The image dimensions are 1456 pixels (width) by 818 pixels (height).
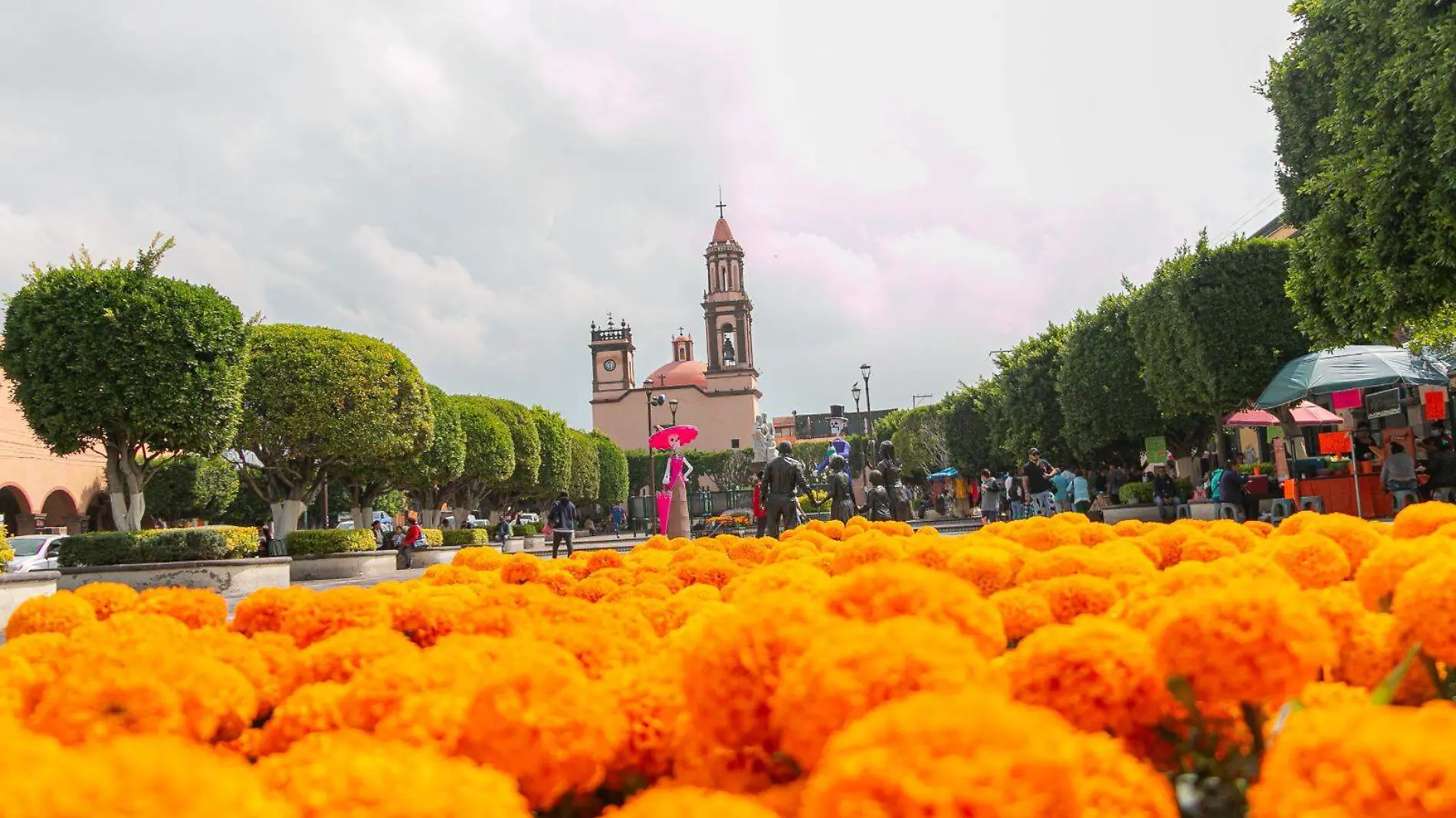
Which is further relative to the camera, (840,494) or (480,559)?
(840,494)

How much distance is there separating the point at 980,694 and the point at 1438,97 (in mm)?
12457

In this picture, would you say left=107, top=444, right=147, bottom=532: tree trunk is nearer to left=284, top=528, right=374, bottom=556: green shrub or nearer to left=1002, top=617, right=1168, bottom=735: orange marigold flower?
left=284, top=528, right=374, bottom=556: green shrub

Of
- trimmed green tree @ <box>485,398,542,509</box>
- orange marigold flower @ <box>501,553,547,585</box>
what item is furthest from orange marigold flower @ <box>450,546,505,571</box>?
trimmed green tree @ <box>485,398,542,509</box>

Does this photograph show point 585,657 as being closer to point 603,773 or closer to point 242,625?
point 603,773

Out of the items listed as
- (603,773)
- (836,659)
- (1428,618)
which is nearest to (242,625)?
(603,773)

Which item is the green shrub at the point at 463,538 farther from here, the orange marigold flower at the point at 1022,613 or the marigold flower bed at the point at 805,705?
the orange marigold flower at the point at 1022,613

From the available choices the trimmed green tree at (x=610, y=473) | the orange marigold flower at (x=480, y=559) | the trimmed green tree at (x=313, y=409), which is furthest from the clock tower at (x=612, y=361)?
the orange marigold flower at (x=480, y=559)

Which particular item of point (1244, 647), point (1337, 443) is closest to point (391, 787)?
point (1244, 647)

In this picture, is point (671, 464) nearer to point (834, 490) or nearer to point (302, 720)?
point (834, 490)

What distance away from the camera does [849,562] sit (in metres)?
3.22

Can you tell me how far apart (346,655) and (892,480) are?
19.1m

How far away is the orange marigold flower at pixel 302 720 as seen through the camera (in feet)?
5.80

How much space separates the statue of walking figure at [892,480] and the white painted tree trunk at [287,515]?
47.4ft

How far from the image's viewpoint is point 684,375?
96250 mm
